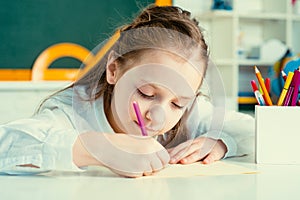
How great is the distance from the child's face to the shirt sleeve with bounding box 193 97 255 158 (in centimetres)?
13

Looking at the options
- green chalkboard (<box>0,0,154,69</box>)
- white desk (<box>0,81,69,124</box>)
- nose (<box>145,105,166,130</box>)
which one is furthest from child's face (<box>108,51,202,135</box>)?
green chalkboard (<box>0,0,154,69</box>)

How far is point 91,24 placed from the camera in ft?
8.39

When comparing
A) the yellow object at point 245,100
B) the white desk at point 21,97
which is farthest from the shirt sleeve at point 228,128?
the yellow object at point 245,100

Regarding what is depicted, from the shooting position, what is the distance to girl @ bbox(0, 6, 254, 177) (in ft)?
2.19

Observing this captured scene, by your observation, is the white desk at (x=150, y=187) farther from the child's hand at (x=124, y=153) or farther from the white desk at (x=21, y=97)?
the white desk at (x=21, y=97)

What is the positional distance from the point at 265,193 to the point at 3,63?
2013mm

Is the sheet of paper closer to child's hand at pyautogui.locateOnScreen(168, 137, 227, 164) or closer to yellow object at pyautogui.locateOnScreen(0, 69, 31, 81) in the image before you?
child's hand at pyautogui.locateOnScreen(168, 137, 227, 164)

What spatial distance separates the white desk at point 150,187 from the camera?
0.55 metres

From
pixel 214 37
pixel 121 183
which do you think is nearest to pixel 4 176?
pixel 121 183

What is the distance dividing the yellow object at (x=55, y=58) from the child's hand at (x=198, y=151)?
1.63 metres

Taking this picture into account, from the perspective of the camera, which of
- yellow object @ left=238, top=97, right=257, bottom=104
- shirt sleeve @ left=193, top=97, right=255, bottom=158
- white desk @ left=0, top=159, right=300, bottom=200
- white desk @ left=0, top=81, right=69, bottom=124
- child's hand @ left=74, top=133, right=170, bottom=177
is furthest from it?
yellow object @ left=238, top=97, right=257, bottom=104

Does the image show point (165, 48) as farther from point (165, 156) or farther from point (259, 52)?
point (259, 52)

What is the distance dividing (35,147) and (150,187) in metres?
0.18

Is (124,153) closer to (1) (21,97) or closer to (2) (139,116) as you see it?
(2) (139,116)
